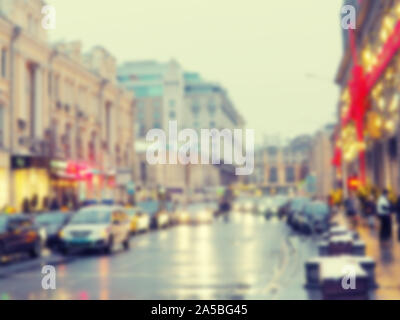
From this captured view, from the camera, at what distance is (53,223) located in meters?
29.2

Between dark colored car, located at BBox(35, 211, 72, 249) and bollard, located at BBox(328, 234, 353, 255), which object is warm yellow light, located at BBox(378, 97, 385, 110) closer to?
dark colored car, located at BBox(35, 211, 72, 249)

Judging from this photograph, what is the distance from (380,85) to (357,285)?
35544 millimetres

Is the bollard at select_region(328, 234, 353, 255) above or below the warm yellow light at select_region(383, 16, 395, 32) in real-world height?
below

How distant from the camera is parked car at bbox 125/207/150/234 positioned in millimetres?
39594

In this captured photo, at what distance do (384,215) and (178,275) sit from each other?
1130 cm

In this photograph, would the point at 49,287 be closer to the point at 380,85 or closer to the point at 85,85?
the point at 380,85

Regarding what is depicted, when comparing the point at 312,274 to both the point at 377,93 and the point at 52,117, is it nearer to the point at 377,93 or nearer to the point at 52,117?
the point at 377,93

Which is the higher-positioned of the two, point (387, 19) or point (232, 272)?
point (387, 19)

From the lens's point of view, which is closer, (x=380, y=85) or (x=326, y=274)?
(x=326, y=274)

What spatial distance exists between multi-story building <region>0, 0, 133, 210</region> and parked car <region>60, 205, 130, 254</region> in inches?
622

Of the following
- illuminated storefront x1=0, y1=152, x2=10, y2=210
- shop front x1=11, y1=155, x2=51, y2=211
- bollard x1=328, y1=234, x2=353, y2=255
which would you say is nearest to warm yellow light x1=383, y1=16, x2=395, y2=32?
shop front x1=11, y1=155, x2=51, y2=211

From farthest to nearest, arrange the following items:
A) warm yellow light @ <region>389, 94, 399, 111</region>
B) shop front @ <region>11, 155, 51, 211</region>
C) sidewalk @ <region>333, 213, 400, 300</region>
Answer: shop front @ <region>11, 155, 51, 211</region>
warm yellow light @ <region>389, 94, 399, 111</region>
sidewalk @ <region>333, 213, 400, 300</region>

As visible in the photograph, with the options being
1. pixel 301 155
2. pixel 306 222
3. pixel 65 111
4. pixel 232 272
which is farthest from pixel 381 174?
pixel 301 155

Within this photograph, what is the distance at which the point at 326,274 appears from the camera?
31.6 ft
